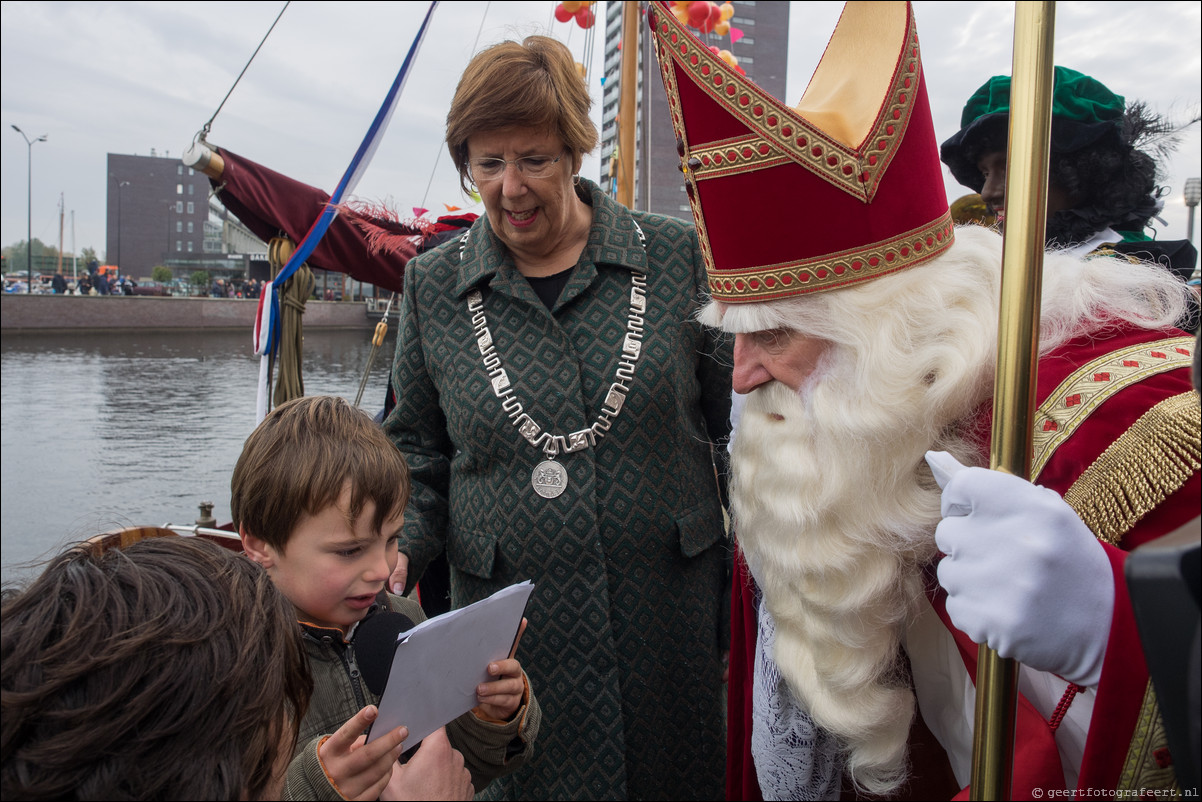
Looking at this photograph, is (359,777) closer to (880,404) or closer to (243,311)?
(880,404)

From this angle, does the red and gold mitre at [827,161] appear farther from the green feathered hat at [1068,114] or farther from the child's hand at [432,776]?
the child's hand at [432,776]

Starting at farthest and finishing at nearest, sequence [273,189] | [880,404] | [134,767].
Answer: [273,189] → [880,404] → [134,767]

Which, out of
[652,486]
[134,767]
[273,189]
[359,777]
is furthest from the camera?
[273,189]

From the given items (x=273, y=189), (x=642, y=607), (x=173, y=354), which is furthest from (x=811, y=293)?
(x=173, y=354)

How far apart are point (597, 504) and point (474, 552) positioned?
0.29 metres

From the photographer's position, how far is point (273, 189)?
443cm

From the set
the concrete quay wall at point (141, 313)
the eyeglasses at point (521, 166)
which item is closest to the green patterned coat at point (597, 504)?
the eyeglasses at point (521, 166)

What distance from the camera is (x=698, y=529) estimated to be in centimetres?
177

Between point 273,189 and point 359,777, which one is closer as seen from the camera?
point 359,777

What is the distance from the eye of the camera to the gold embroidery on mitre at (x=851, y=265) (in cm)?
126

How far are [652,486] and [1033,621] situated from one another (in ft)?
3.09

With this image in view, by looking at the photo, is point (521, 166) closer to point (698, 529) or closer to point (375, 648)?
point (698, 529)

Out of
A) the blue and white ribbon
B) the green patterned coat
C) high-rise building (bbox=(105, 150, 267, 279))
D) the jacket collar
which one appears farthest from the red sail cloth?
high-rise building (bbox=(105, 150, 267, 279))

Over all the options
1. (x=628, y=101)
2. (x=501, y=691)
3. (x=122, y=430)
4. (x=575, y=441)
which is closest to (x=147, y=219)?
(x=122, y=430)
